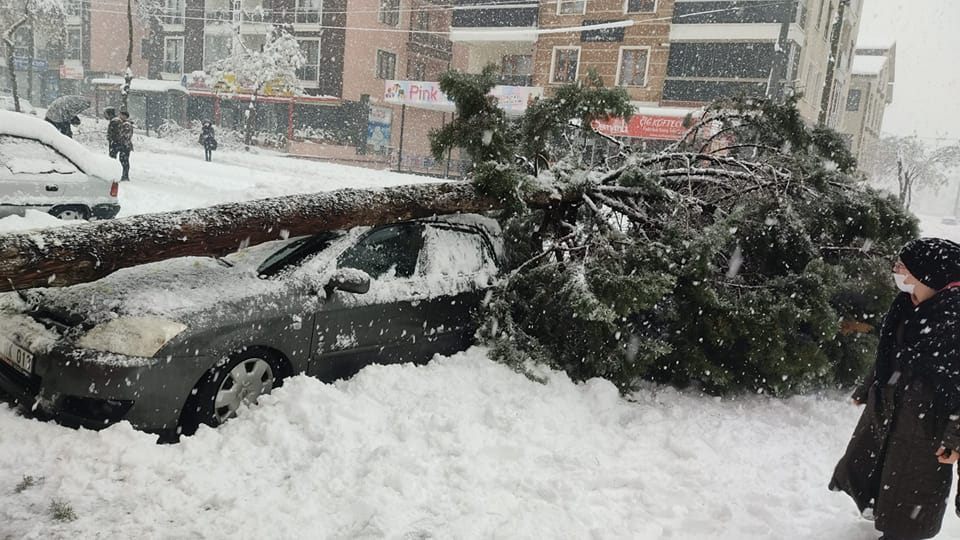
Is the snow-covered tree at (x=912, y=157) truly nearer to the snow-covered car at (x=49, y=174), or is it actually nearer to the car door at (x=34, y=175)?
the snow-covered car at (x=49, y=174)

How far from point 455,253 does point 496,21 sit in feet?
97.2

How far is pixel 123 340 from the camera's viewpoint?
3.53 meters

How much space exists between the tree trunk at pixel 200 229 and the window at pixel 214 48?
137 ft

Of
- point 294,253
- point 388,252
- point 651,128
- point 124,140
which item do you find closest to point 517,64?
point 651,128

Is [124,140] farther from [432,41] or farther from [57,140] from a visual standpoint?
[432,41]

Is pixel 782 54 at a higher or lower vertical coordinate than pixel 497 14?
lower

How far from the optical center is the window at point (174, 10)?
42.4 meters

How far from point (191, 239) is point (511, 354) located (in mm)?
2519

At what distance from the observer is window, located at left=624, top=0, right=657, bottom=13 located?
28.6m

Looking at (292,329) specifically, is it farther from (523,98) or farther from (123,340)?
(523,98)

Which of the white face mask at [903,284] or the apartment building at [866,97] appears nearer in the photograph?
the white face mask at [903,284]

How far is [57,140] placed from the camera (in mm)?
8547

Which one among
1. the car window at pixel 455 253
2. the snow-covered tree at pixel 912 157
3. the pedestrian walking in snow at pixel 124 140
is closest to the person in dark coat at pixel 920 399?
the car window at pixel 455 253

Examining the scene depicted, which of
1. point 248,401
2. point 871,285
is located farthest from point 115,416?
point 871,285
